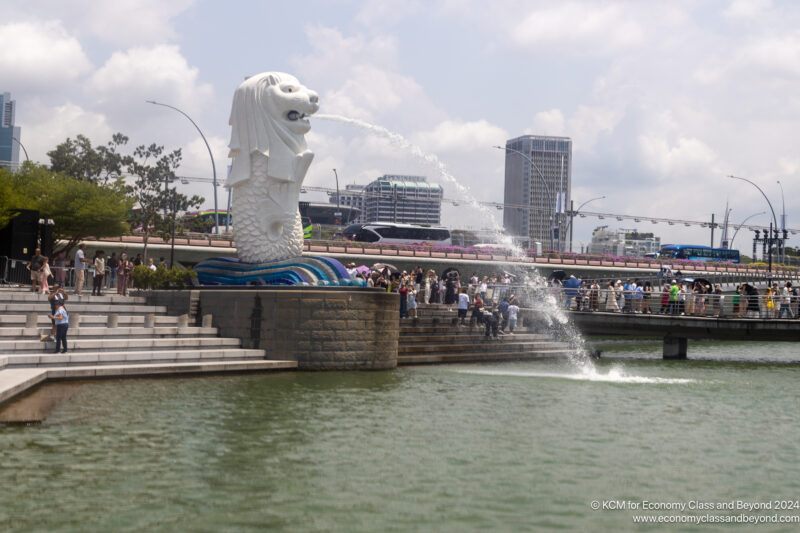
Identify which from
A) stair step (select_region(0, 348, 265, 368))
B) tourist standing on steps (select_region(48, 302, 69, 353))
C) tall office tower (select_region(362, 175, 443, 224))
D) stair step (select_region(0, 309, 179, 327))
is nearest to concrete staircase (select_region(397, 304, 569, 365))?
stair step (select_region(0, 348, 265, 368))

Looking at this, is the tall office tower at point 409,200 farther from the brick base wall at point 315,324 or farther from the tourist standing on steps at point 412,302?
the brick base wall at point 315,324

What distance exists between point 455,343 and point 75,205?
767 inches

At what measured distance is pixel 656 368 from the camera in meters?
27.1

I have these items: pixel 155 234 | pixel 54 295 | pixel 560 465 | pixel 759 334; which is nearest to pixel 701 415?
pixel 560 465

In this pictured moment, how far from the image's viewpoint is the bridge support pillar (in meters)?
32.2

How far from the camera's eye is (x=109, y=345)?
1975 cm

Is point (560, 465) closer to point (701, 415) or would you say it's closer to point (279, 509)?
point (279, 509)

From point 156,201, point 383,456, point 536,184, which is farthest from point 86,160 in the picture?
point 536,184

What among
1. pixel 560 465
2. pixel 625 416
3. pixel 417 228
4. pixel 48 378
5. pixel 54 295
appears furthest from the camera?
pixel 417 228

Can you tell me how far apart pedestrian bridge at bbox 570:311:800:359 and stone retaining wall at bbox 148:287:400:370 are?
467 inches

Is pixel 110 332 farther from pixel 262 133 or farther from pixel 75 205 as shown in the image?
pixel 75 205

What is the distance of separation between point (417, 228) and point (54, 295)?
56831 mm

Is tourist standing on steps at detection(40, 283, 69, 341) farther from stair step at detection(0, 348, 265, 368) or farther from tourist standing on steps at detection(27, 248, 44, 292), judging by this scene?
tourist standing on steps at detection(27, 248, 44, 292)

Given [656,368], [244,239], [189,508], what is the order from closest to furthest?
[189,508]
[244,239]
[656,368]
